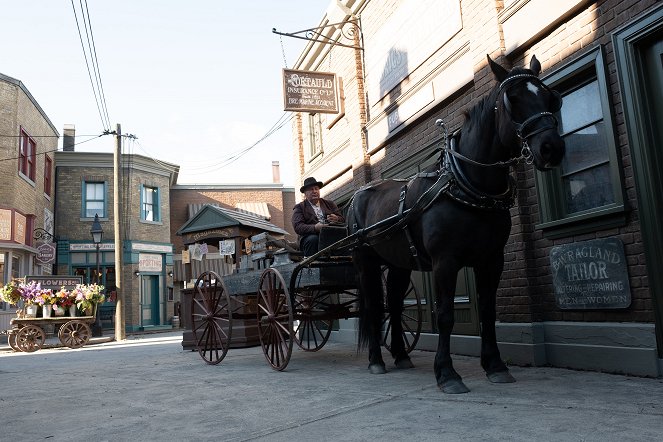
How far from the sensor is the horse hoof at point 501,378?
4879 mm

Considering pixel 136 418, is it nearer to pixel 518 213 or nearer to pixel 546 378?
pixel 546 378

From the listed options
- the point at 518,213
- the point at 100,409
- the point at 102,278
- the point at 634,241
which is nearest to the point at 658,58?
the point at 634,241

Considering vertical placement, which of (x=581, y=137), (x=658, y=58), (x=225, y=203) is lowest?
(x=581, y=137)

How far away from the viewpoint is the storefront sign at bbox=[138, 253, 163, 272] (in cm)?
2627

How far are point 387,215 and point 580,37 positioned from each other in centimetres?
257

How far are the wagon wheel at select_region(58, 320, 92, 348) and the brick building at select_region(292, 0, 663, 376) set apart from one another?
10.5m

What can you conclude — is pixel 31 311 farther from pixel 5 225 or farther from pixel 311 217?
pixel 311 217

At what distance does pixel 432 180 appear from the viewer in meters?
5.14

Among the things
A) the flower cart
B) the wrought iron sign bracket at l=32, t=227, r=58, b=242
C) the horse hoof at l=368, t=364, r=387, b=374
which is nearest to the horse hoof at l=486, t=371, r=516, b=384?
the horse hoof at l=368, t=364, r=387, b=374

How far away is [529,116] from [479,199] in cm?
79

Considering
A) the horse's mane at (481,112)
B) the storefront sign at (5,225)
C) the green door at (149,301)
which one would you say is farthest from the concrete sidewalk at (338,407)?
the green door at (149,301)

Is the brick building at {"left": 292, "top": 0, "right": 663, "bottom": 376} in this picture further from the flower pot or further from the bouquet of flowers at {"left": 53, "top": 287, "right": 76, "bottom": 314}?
the flower pot

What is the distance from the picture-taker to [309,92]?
11.0 m

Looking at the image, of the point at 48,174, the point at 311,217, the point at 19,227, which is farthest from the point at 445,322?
the point at 48,174
